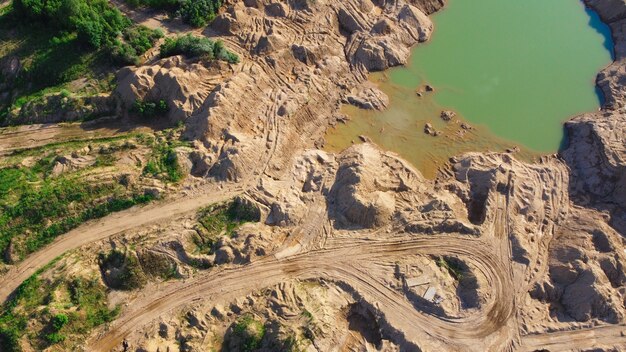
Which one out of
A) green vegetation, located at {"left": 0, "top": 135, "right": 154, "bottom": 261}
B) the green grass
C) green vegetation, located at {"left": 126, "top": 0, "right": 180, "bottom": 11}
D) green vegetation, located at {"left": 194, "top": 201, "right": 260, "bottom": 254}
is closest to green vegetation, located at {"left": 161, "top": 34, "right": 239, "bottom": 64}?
green vegetation, located at {"left": 126, "top": 0, "right": 180, "bottom": 11}

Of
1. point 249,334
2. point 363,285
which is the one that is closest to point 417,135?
point 363,285

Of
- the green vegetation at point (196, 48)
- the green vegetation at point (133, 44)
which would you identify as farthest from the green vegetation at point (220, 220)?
the green vegetation at point (133, 44)

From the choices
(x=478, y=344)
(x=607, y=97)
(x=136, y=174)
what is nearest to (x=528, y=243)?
(x=478, y=344)

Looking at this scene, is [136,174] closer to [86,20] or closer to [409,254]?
[86,20]

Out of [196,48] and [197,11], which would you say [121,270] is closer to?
[196,48]

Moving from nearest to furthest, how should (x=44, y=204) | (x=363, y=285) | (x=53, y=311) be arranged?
(x=53, y=311)
(x=44, y=204)
(x=363, y=285)

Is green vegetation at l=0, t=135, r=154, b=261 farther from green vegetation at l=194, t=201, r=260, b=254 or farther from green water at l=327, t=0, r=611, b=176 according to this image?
green water at l=327, t=0, r=611, b=176

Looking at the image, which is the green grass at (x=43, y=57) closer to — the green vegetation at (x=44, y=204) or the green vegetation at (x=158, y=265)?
the green vegetation at (x=44, y=204)
